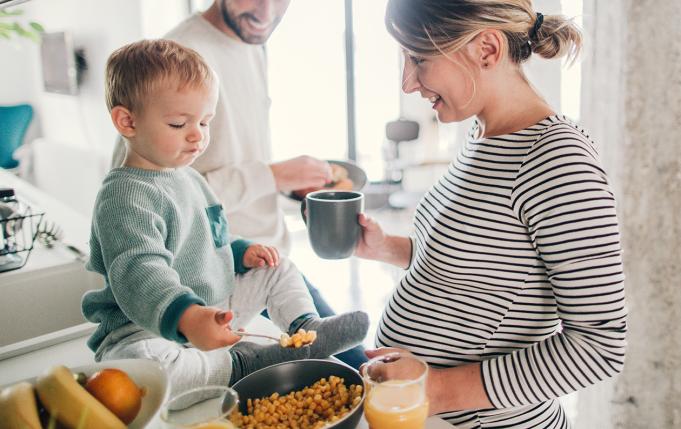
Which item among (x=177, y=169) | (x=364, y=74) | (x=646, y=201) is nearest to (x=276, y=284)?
(x=177, y=169)

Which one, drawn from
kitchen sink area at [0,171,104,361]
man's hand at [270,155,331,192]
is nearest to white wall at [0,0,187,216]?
kitchen sink area at [0,171,104,361]

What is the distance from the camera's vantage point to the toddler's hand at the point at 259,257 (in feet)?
4.07

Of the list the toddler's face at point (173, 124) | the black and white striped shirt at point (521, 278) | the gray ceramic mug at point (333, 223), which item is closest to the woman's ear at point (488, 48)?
the black and white striped shirt at point (521, 278)

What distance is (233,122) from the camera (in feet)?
5.22

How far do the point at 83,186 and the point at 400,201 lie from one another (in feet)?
9.42

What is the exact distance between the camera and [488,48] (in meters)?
0.92

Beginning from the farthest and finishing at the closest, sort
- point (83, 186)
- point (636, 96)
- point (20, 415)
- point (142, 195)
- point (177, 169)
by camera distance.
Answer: point (83, 186), point (636, 96), point (177, 169), point (142, 195), point (20, 415)

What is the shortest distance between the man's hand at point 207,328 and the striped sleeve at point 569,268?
39 cm

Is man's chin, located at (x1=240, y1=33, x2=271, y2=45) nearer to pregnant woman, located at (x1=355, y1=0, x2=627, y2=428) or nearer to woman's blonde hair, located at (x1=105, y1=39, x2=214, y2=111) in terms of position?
woman's blonde hair, located at (x1=105, y1=39, x2=214, y2=111)

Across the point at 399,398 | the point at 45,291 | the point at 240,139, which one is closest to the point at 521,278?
the point at 399,398

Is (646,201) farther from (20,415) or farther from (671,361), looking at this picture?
(20,415)

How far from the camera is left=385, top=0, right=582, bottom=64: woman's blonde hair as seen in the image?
0.88 meters

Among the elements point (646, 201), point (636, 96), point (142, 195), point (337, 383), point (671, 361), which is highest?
point (636, 96)

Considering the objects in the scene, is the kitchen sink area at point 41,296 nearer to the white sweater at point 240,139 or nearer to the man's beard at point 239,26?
the white sweater at point 240,139
